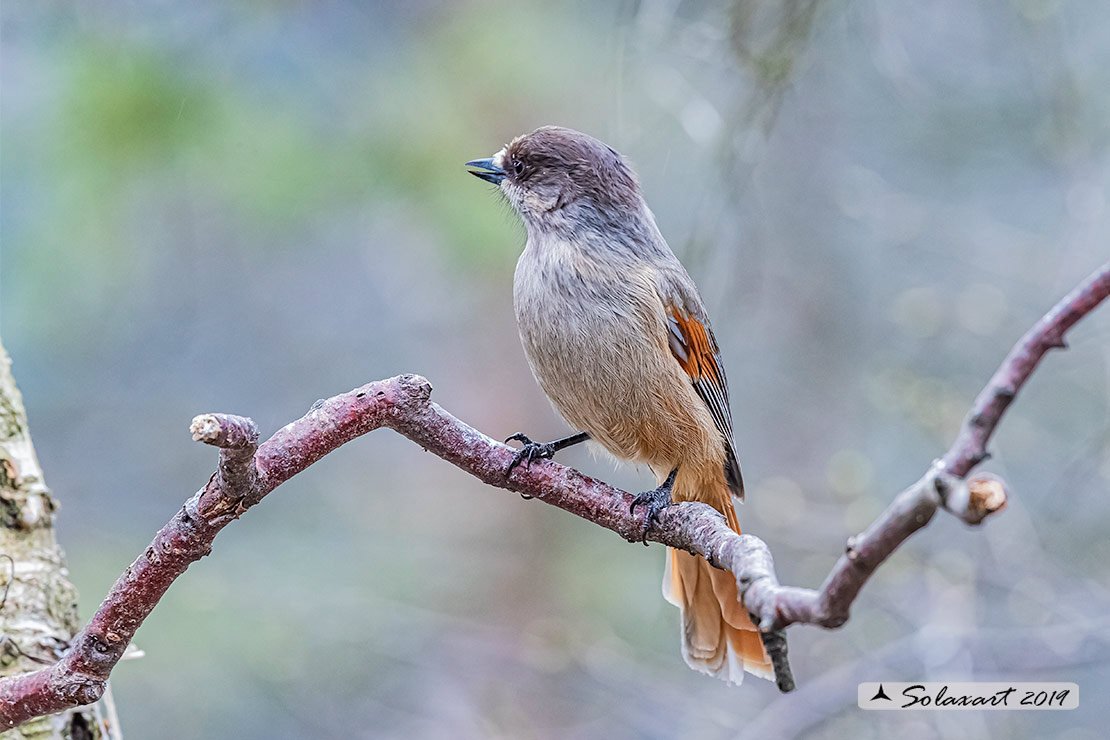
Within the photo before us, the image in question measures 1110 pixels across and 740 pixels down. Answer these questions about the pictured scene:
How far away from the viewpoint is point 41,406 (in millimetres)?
5941

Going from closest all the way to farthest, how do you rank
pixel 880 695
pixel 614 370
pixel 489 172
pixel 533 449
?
pixel 880 695
pixel 533 449
pixel 614 370
pixel 489 172

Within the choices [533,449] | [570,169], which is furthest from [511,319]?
[533,449]

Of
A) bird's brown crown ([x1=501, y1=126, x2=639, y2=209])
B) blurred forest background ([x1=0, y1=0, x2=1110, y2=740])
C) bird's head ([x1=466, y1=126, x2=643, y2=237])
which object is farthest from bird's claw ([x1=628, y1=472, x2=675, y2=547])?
blurred forest background ([x1=0, y1=0, x2=1110, y2=740])

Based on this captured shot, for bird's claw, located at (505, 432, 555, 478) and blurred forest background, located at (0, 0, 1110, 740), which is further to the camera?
blurred forest background, located at (0, 0, 1110, 740)

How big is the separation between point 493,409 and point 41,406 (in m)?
2.65

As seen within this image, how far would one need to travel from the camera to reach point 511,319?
23.3ft

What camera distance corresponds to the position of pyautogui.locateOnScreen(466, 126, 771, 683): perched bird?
10.0ft

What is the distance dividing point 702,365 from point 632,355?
42 centimetres

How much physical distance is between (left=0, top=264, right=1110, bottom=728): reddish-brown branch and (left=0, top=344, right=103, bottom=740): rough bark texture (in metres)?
0.42

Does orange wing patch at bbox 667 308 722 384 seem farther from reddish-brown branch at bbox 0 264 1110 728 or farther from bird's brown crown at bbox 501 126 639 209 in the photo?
reddish-brown branch at bbox 0 264 1110 728

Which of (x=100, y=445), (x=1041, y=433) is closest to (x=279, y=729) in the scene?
(x=100, y=445)

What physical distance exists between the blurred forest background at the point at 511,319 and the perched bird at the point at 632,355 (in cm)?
88

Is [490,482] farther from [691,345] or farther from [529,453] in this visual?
[691,345]

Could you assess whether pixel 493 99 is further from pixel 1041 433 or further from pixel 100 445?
pixel 1041 433
